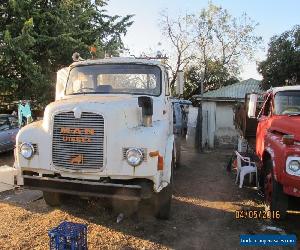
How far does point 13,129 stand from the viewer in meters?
14.5

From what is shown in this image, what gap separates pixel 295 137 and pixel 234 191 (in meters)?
3.23

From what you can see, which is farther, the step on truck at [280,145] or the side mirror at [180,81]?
the side mirror at [180,81]

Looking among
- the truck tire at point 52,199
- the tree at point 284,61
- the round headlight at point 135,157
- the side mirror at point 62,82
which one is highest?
the tree at point 284,61

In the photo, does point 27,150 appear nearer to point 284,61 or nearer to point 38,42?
point 38,42

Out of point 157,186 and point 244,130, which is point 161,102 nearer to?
point 157,186

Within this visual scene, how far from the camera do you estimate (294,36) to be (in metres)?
23.5

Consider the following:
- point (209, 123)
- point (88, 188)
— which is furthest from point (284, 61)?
point (88, 188)

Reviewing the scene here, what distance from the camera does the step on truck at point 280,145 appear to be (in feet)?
18.6

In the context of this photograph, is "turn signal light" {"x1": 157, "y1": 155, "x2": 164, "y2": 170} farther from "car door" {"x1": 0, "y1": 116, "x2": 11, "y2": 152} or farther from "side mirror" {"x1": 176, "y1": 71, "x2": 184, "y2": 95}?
"car door" {"x1": 0, "y1": 116, "x2": 11, "y2": 152}

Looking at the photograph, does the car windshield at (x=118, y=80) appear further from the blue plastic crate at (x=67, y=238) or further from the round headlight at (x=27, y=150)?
the blue plastic crate at (x=67, y=238)

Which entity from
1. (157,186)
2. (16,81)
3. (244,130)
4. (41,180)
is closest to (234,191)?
(244,130)

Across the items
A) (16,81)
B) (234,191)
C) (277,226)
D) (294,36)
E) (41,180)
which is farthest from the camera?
(294,36)

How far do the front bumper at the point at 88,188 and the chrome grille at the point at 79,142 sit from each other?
0.79ft
